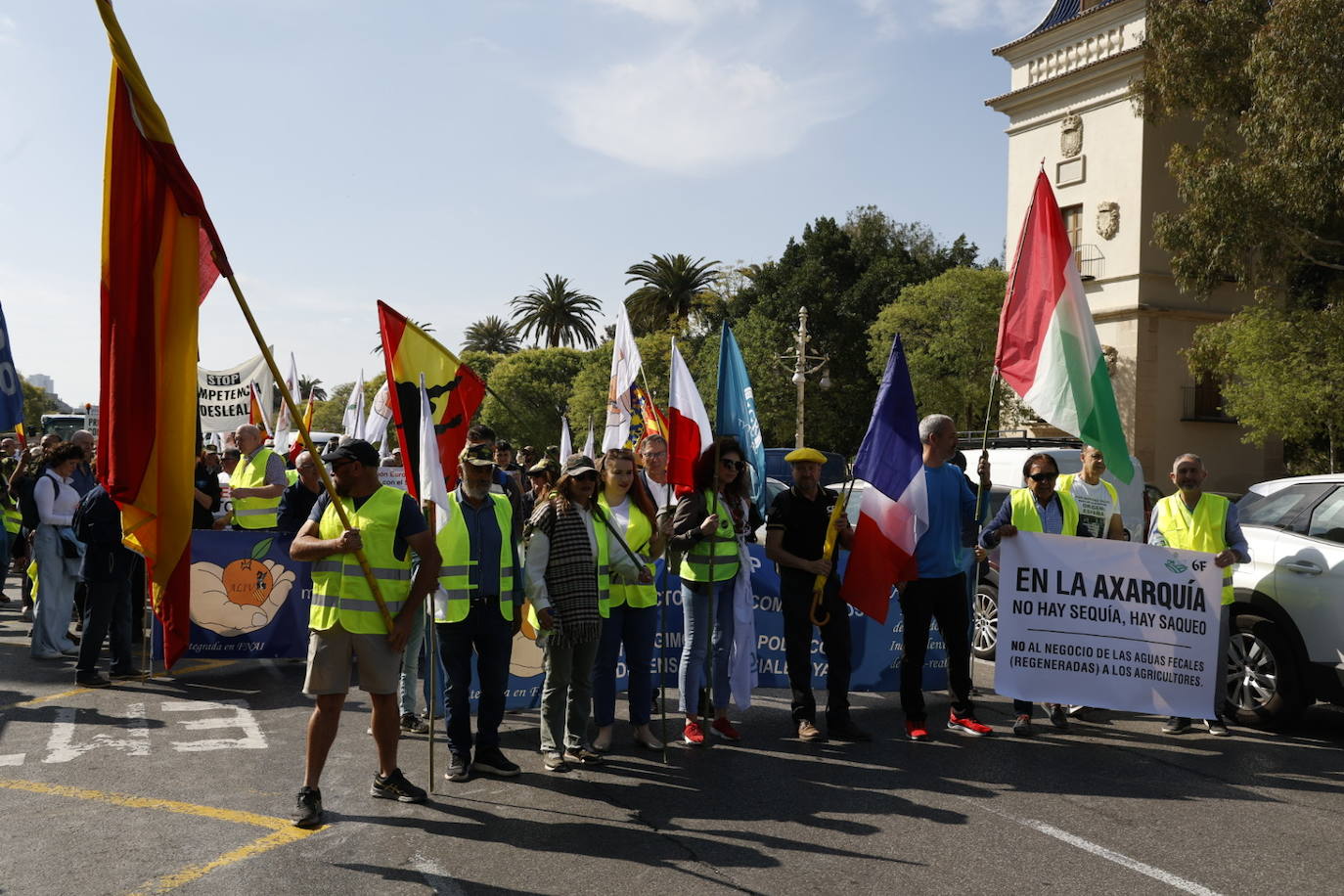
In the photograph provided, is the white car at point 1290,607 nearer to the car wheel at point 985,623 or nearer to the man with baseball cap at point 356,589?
the car wheel at point 985,623

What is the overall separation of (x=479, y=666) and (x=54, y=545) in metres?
5.55

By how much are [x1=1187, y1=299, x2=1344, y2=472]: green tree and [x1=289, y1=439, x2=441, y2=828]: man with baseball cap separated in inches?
893

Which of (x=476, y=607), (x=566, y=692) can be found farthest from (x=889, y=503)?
(x=476, y=607)

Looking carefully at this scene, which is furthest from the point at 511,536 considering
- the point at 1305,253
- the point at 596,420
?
the point at 596,420

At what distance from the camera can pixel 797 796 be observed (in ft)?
20.0

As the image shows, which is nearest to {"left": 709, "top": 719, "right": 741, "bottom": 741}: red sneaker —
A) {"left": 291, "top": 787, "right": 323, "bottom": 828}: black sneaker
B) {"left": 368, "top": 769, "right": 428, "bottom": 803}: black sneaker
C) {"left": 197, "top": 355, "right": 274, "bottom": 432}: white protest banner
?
{"left": 368, "top": 769, "right": 428, "bottom": 803}: black sneaker

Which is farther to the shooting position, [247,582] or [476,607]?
[247,582]

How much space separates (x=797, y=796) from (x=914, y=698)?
64.7 inches

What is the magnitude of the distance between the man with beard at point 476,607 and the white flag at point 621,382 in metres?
4.83

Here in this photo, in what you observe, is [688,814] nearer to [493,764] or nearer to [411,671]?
[493,764]

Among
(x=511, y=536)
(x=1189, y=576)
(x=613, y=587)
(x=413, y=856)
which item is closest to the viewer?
(x=413, y=856)

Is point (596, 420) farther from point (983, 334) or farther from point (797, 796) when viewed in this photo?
point (797, 796)

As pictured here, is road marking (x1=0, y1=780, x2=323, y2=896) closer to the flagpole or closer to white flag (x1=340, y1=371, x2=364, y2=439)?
the flagpole

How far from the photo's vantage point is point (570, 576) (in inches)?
261
